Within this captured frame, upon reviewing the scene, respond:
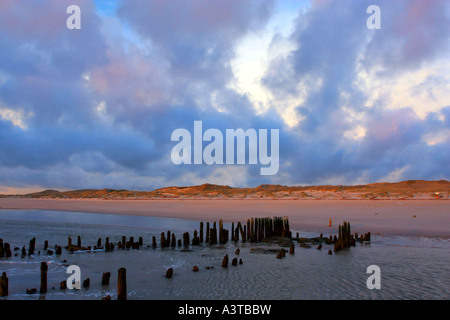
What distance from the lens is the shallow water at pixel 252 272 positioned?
1127 centimetres

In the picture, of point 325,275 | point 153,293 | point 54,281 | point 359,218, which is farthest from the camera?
point 359,218

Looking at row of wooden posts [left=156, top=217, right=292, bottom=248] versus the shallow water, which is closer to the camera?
the shallow water

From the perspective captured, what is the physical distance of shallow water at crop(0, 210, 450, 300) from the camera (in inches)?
444

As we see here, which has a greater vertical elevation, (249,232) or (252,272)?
(249,232)

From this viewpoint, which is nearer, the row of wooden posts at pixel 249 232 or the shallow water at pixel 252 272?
the shallow water at pixel 252 272

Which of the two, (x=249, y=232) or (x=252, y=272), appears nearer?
(x=252, y=272)

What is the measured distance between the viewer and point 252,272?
14406 millimetres
